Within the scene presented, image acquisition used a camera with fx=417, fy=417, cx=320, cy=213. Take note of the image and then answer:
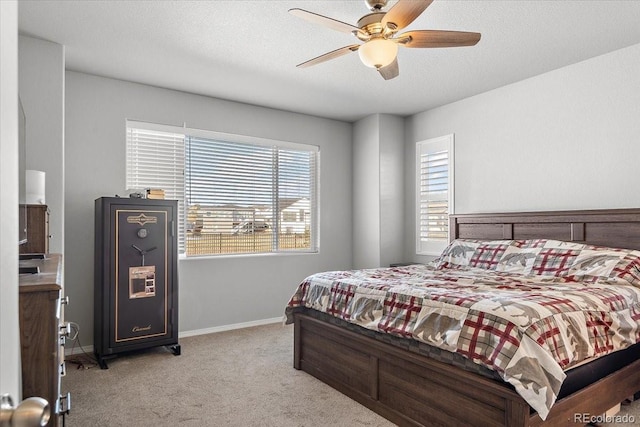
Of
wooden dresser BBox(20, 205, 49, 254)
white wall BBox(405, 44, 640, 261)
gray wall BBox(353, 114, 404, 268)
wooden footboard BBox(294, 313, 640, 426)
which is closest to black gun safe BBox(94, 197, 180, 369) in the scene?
wooden dresser BBox(20, 205, 49, 254)

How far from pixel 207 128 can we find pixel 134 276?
1.76 meters

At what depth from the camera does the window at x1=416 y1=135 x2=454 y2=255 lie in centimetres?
480

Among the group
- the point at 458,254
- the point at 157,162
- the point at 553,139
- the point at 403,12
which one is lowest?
the point at 458,254

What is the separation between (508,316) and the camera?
1.95 m

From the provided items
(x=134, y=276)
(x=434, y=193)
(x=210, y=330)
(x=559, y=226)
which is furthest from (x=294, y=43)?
(x=210, y=330)

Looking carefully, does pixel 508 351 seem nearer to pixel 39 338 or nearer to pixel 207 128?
pixel 39 338

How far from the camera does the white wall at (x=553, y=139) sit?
3324 millimetres

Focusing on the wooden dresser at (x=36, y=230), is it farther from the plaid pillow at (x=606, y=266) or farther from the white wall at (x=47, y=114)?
the plaid pillow at (x=606, y=266)

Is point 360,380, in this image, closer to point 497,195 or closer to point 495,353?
point 495,353

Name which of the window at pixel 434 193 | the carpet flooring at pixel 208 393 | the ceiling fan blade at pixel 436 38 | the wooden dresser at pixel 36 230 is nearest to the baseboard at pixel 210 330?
the carpet flooring at pixel 208 393

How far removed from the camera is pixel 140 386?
3.02 m

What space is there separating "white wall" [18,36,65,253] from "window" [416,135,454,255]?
12.3 ft

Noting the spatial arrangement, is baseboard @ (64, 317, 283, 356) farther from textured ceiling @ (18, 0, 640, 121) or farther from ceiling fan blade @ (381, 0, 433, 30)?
ceiling fan blade @ (381, 0, 433, 30)

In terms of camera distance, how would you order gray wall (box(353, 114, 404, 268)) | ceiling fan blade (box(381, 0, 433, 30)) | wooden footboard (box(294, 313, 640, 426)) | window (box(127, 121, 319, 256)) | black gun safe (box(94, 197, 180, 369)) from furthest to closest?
gray wall (box(353, 114, 404, 268))
window (box(127, 121, 319, 256))
black gun safe (box(94, 197, 180, 369))
ceiling fan blade (box(381, 0, 433, 30))
wooden footboard (box(294, 313, 640, 426))
